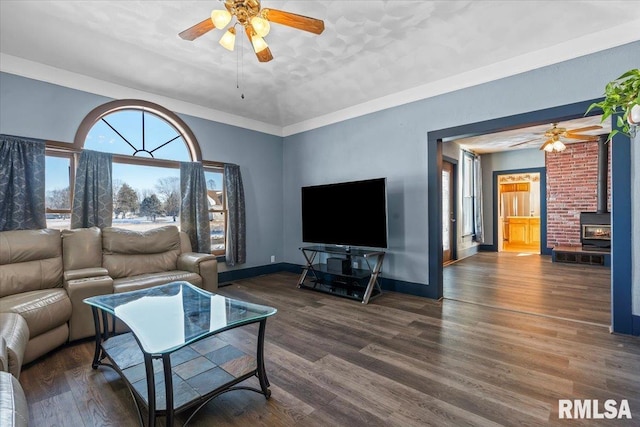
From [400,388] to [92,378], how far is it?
7.02ft

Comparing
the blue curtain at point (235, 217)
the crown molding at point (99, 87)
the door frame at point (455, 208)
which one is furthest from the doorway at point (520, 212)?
the crown molding at point (99, 87)

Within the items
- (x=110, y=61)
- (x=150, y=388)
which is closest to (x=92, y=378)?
(x=150, y=388)

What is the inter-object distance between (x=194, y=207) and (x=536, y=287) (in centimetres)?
509

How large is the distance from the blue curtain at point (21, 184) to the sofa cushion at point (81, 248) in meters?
0.37

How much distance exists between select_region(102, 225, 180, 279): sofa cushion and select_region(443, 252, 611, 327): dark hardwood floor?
3.68 m

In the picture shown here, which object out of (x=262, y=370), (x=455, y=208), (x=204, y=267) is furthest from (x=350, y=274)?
(x=455, y=208)

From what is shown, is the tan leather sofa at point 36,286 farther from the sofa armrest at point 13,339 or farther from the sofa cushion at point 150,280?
the sofa cushion at point 150,280

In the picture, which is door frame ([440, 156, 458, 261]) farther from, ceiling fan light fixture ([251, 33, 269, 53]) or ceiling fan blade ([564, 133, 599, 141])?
ceiling fan light fixture ([251, 33, 269, 53])

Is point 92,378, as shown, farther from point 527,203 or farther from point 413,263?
point 527,203

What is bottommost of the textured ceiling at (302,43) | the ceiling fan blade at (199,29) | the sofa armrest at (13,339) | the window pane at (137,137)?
the sofa armrest at (13,339)

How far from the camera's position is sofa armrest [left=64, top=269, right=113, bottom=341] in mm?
2635

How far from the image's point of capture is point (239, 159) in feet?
16.6

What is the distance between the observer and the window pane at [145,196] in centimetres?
395

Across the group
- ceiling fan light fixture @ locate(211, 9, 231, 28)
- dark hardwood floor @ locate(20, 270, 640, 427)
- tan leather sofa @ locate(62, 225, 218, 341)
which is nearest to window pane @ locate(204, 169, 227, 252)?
tan leather sofa @ locate(62, 225, 218, 341)
